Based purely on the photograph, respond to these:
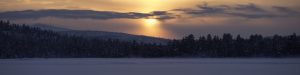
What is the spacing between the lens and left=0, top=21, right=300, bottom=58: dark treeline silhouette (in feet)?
537

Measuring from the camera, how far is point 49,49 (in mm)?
177125

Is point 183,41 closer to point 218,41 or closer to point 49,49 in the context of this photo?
point 218,41

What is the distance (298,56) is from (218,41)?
22.4 meters

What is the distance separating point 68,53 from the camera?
174000 mm

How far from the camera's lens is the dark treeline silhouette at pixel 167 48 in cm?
16375

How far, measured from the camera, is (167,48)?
16800cm

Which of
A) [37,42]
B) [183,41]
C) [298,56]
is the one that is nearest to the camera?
[298,56]
